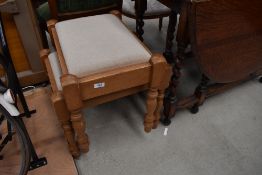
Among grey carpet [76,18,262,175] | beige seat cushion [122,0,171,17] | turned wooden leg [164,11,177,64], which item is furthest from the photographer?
beige seat cushion [122,0,171,17]

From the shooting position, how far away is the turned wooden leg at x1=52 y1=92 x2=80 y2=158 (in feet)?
2.93

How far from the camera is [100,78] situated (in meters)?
0.88

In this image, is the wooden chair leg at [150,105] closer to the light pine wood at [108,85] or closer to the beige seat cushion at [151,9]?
the light pine wood at [108,85]

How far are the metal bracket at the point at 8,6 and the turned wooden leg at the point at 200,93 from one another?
108 centimetres

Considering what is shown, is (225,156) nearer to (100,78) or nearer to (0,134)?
(100,78)

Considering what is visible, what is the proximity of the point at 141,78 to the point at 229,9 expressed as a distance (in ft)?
1.55

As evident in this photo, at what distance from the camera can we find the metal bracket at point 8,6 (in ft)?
3.77

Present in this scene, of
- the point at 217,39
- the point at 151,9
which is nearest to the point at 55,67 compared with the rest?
the point at 217,39

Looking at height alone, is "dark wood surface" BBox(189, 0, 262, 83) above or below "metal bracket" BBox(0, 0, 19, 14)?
below

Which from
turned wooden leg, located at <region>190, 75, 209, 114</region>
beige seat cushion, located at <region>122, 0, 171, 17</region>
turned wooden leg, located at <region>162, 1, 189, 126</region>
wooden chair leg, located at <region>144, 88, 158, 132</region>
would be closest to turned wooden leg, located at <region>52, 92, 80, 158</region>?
wooden chair leg, located at <region>144, 88, 158, 132</region>

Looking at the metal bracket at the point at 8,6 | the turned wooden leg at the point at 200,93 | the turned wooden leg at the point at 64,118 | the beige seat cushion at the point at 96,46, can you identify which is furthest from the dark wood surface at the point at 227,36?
the metal bracket at the point at 8,6

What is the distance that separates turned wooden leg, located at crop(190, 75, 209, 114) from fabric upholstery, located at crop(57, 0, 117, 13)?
72 cm

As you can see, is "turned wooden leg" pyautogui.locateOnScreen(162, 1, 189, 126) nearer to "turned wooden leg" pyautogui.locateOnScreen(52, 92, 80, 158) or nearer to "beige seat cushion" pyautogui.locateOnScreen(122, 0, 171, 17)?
"beige seat cushion" pyautogui.locateOnScreen(122, 0, 171, 17)

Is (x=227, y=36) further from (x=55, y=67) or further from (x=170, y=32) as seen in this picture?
(x=55, y=67)
